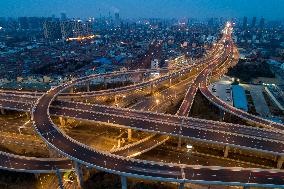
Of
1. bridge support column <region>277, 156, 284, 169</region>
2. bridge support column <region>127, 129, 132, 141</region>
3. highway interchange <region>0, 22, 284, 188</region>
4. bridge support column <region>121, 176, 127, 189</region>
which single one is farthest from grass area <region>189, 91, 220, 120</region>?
bridge support column <region>121, 176, 127, 189</region>

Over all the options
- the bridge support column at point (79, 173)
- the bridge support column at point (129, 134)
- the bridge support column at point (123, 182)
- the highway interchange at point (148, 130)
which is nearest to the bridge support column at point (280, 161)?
the highway interchange at point (148, 130)

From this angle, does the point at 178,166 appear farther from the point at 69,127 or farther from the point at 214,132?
the point at 69,127

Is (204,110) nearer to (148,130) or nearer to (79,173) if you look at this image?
(148,130)

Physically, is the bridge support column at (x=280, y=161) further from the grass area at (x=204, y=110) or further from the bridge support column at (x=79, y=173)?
the bridge support column at (x=79, y=173)

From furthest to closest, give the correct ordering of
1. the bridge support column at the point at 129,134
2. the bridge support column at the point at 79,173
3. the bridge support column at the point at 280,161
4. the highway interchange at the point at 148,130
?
the bridge support column at the point at 129,134 → the bridge support column at the point at 280,161 → the bridge support column at the point at 79,173 → the highway interchange at the point at 148,130

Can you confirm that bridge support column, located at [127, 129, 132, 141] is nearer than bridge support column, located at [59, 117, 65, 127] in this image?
Yes

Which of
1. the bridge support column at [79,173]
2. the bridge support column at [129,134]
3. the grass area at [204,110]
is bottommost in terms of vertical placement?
the bridge support column at [79,173]

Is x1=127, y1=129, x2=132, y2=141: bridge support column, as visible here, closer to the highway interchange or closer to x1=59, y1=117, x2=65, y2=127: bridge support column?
the highway interchange

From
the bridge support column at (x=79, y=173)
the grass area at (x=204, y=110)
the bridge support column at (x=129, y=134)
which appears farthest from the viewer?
the grass area at (x=204, y=110)

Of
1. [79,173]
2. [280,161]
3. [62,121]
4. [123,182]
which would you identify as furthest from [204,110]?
[79,173]
